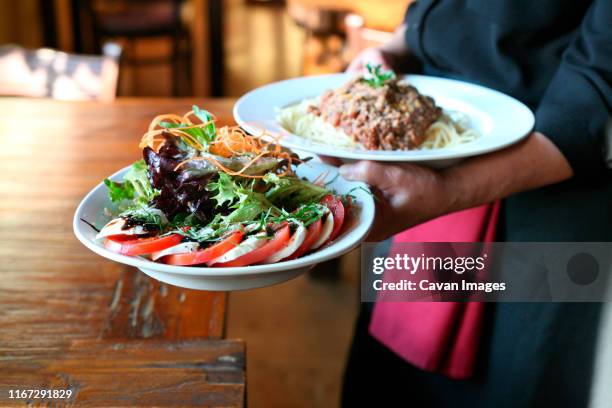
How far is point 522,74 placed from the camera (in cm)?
129

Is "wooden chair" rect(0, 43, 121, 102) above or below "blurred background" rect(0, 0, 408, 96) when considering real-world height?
above

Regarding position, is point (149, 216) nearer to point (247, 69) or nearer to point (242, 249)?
point (242, 249)

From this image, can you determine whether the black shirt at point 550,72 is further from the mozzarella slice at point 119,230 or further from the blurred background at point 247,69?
the blurred background at point 247,69

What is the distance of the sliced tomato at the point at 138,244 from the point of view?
0.78 m

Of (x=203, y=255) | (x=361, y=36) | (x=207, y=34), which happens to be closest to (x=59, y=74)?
(x=361, y=36)

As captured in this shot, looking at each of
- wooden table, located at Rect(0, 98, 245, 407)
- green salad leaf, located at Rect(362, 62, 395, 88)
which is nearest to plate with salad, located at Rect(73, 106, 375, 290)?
wooden table, located at Rect(0, 98, 245, 407)

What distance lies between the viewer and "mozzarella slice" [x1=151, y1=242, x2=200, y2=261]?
0.79m

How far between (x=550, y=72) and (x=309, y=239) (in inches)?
28.7

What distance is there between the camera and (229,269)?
763mm

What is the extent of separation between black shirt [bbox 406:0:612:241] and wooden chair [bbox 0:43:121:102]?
1.21 meters

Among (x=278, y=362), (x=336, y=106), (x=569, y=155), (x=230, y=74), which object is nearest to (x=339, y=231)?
(x=336, y=106)

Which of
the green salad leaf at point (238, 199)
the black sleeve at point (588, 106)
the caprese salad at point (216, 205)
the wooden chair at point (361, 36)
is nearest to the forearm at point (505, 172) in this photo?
the black sleeve at point (588, 106)

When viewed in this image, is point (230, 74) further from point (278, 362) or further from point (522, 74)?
point (522, 74)

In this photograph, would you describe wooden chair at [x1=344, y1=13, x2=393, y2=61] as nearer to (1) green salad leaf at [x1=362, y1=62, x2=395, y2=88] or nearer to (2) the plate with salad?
(1) green salad leaf at [x1=362, y1=62, x2=395, y2=88]
